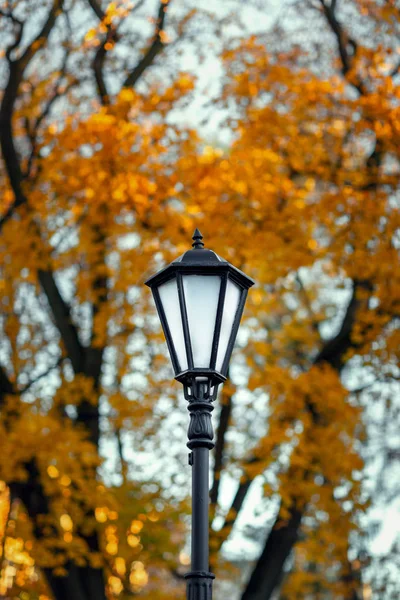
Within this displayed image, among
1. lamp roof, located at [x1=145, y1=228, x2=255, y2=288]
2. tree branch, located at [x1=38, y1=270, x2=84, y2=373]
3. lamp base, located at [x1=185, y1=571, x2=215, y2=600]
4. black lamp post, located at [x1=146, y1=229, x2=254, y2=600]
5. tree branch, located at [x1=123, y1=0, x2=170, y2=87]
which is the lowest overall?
lamp base, located at [x1=185, y1=571, x2=215, y2=600]

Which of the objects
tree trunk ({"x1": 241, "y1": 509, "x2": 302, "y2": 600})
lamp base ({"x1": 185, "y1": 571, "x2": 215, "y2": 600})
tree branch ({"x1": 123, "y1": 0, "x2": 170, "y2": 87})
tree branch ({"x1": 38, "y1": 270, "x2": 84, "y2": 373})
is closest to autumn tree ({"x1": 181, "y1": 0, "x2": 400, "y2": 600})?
tree trunk ({"x1": 241, "y1": 509, "x2": 302, "y2": 600})

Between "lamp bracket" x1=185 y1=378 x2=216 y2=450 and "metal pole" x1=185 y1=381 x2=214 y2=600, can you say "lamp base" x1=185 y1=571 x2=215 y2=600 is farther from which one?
"lamp bracket" x1=185 y1=378 x2=216 y2=450

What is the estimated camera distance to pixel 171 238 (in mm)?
10094

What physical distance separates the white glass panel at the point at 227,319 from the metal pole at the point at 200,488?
16 centimetres

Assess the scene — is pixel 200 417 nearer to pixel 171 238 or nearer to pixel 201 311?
pixel 201 311

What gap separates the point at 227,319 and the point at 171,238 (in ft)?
19.9

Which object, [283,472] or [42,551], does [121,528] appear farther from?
[283,472]

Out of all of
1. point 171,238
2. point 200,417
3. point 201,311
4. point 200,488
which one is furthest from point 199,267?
point 171,238

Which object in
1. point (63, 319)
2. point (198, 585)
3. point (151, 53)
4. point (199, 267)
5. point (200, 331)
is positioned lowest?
point (198, 585)

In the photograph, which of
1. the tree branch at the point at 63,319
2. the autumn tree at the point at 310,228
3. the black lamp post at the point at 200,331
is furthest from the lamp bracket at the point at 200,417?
the tree branch at the point at 63,319

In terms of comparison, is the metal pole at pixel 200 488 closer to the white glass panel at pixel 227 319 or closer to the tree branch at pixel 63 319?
the white glass panel at pixel 227 319

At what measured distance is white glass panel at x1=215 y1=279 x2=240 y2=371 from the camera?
4.06 metres

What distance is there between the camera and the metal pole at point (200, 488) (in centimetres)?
374

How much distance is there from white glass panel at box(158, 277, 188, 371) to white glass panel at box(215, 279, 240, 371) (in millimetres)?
173
